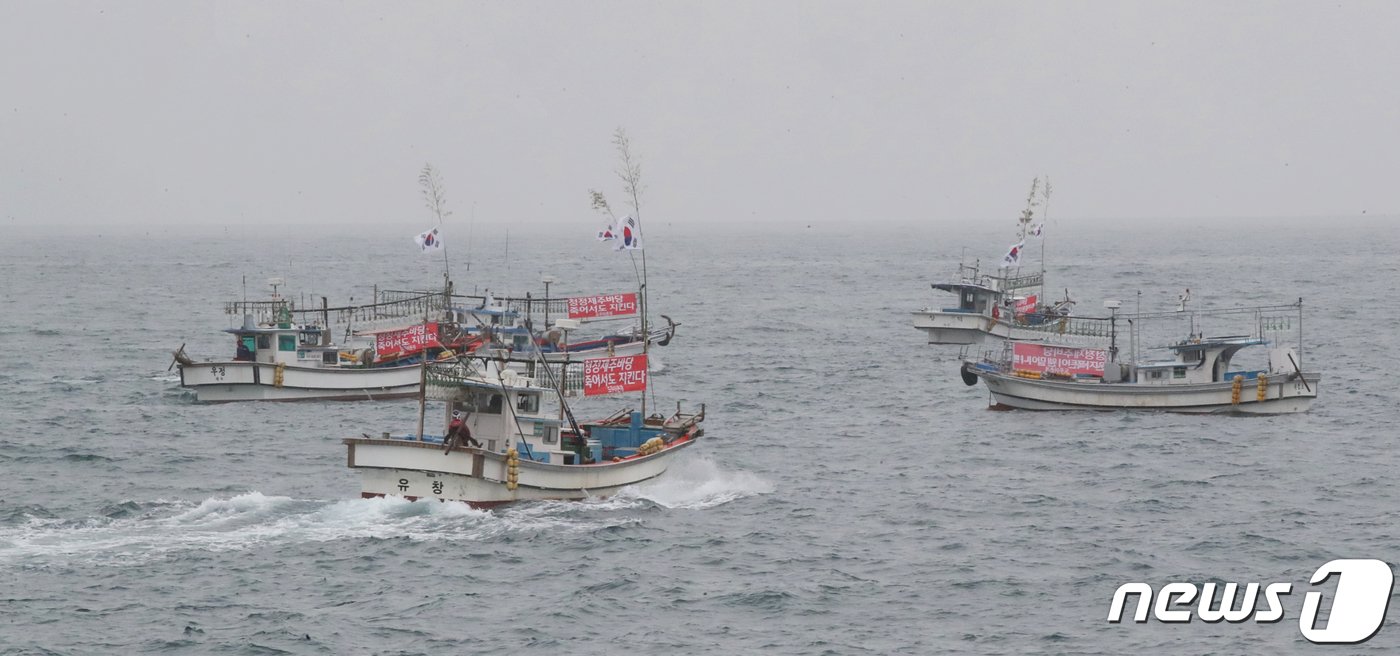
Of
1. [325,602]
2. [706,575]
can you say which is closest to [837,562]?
[706,575]

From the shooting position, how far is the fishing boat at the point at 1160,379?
193ft

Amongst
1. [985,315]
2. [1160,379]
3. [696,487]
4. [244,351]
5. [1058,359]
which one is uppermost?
[1058,359]

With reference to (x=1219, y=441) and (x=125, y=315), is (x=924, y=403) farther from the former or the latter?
(x=125, y=315)

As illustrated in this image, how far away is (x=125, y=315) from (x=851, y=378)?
2274 inches

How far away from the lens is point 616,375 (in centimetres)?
4531

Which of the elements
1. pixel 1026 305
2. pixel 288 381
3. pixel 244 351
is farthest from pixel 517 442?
pixel 1026 305

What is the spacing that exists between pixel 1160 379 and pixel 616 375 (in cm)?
2467

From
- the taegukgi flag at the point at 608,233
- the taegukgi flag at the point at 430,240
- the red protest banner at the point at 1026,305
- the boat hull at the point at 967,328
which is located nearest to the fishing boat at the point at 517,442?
the taegukgi flag at the point at 608,233

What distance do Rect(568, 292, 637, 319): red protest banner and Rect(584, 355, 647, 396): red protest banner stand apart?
18.2 metres

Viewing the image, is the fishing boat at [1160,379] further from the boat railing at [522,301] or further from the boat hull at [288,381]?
the boat hull at [288,381]

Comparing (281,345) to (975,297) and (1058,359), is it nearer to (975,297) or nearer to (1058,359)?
(1058,359)

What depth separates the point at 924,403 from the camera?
218 feet

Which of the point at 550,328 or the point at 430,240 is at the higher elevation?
the point at 430,240

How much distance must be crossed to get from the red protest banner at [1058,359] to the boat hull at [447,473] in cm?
2432
